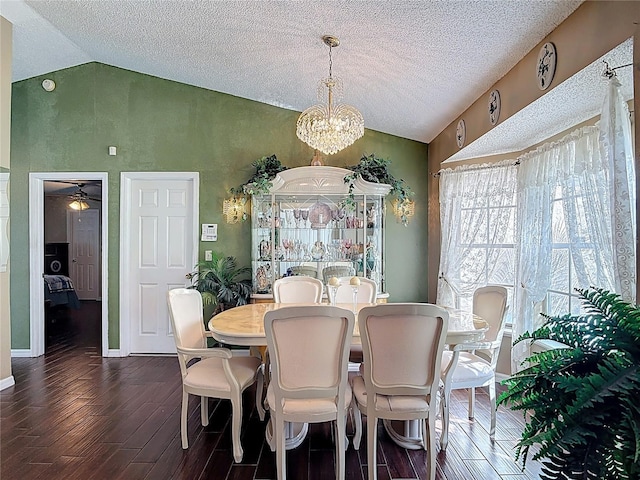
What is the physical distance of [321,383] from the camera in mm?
2191

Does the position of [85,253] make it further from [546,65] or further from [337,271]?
[546,65]

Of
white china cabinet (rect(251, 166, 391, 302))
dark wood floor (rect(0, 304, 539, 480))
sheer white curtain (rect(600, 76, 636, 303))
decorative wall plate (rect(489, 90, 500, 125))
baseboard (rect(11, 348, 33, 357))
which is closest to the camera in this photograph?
sheer white curtain (rect(600, 76, 636, 303))

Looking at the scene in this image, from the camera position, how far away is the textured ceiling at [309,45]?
2.41 meters

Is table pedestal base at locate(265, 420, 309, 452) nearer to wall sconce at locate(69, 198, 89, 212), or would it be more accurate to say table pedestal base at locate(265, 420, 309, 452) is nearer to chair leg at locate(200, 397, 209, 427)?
chair leg at locate(200, 397, 209, 427)

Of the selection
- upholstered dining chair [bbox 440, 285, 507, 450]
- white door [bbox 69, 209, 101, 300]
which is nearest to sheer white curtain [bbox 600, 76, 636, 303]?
upholstered dining chair [bbox 440, 285, 507, 450]

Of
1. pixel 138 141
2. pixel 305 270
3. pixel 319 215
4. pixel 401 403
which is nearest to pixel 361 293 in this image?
pixel 305 270

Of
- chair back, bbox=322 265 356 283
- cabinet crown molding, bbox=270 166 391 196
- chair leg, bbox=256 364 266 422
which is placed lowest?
chair leg, bbox=256 364 266 422

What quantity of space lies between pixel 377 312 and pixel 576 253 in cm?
162

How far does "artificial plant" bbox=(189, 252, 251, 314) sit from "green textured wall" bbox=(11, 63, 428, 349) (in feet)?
0.49

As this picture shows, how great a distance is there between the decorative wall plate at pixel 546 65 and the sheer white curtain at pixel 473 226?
1.51m

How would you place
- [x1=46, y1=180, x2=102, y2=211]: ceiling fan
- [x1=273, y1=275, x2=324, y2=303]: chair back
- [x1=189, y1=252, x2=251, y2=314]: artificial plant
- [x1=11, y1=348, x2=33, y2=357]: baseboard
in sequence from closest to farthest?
[x1=273, y1=275, x2=324, y2=303]: chair back, [x1=189, y1=252, x2=251, y2=314]: artificial plant, [x1=11, y1=348, x2=33, y2=357]: baseboard, [x1=46, y1=180, x2=102, y2=211]: ceiling fan

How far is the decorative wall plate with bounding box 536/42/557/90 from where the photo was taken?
7.50ft

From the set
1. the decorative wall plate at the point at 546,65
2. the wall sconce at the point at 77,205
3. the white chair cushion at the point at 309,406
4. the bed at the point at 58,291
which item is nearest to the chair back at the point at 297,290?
the white chair cushion at the point at 309,406

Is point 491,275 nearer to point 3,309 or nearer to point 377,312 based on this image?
point 377,312
